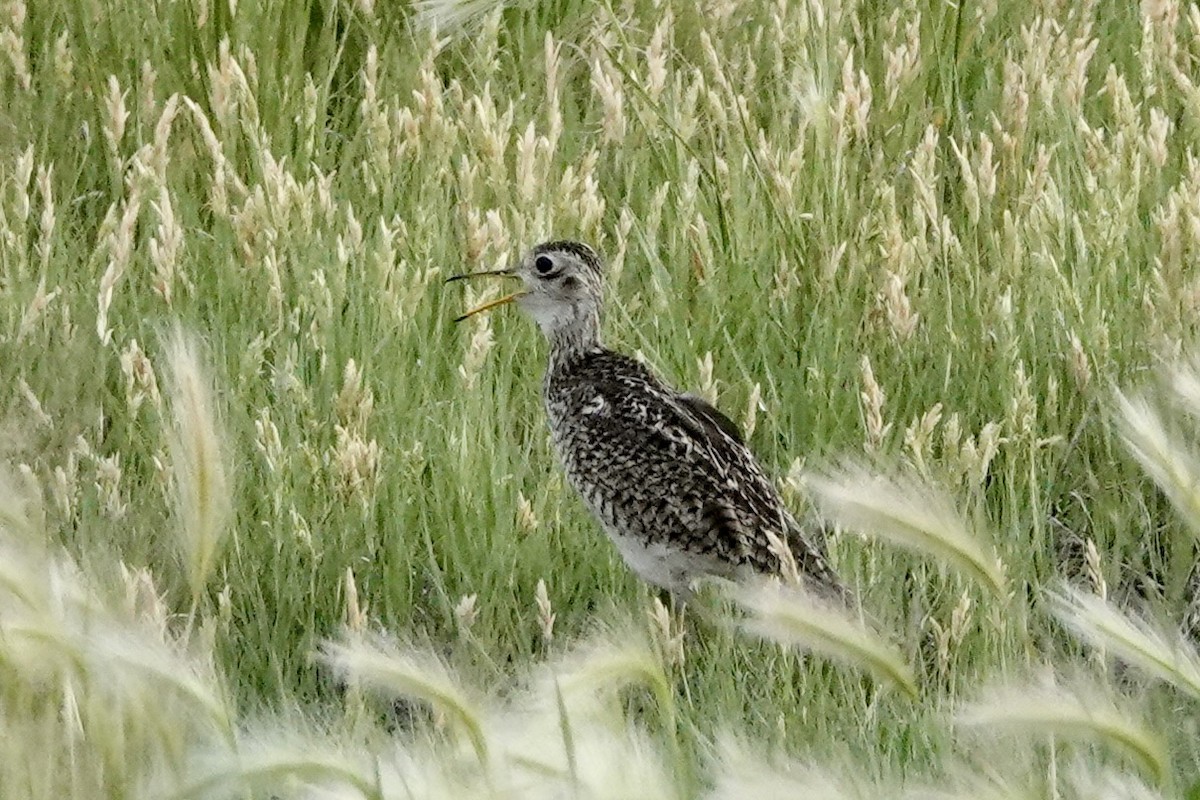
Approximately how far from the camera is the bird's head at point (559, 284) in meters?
4.74

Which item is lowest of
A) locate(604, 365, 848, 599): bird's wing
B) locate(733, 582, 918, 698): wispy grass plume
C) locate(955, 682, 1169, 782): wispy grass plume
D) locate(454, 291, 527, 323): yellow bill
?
locate(955, 682, 1169, 782): wispy grass plume

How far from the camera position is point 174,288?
185 inches

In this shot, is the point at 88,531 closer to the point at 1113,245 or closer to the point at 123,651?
the point at 123,651

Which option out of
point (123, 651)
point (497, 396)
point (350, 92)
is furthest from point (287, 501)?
point (350, 92)

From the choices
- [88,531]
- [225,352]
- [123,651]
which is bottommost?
[123,651]

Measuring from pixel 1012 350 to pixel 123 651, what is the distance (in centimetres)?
246

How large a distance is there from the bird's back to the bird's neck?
0.28 m

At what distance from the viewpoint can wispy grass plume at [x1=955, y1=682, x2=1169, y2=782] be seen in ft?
7.88

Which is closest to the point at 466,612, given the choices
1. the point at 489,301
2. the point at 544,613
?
the point at 544,613

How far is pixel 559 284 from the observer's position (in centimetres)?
477

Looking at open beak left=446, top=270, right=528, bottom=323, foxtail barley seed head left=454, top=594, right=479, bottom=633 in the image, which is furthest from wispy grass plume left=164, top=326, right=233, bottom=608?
open beak left=446, top=270, right=528, bottom=323

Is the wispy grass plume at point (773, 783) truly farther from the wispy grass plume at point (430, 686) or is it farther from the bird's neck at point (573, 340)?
the bird's neck at point (573, 340)

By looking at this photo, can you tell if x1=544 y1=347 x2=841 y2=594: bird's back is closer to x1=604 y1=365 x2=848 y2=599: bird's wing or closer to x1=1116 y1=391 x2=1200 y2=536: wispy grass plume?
x1=604 y1=365 x2=848 y2=599: bird's wing

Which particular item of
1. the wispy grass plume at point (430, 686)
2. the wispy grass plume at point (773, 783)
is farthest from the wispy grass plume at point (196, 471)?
the wispy grass plume at point (773, 783)
